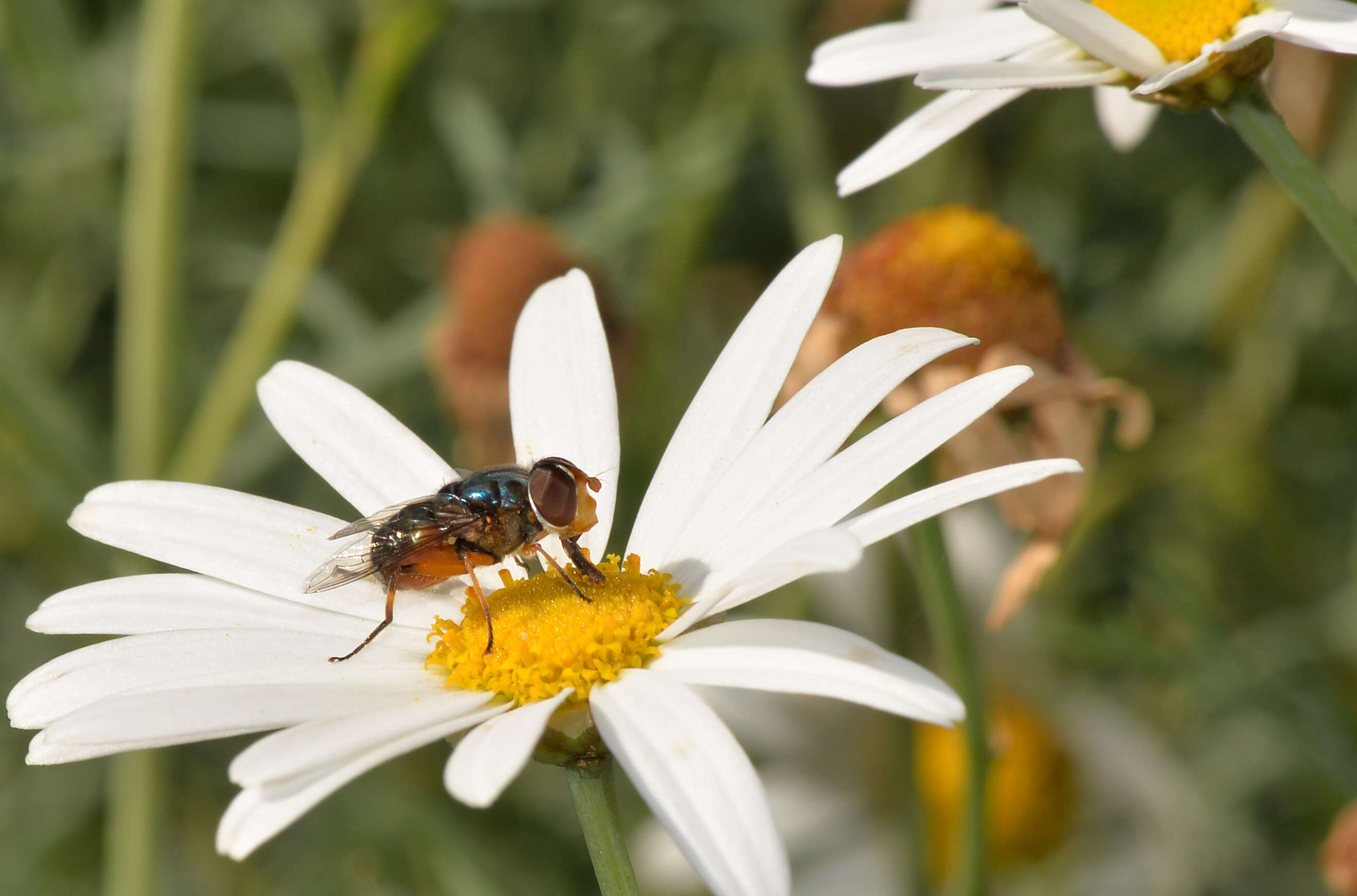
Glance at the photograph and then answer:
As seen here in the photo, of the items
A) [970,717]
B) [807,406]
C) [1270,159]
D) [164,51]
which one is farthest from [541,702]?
[164,51]

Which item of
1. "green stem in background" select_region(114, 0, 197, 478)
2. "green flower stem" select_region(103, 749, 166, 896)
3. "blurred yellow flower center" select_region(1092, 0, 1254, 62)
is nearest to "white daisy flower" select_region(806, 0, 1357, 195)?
"blurred yellow flower center" select_region(1092, 0, 1254, 62)

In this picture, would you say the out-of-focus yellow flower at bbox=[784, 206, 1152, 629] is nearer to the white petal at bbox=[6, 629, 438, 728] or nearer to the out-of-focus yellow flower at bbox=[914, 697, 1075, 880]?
the white petal at bbox=[6, 629, 438, 728]

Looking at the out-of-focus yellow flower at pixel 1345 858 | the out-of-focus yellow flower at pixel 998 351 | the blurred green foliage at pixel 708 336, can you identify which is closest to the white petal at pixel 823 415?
the out-of-focus yellow flower at pixel 998 351

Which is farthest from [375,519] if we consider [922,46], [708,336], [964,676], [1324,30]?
[708,336]

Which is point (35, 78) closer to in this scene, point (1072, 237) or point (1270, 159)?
point (1072, 237)

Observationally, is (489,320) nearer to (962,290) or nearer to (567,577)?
(962,290)

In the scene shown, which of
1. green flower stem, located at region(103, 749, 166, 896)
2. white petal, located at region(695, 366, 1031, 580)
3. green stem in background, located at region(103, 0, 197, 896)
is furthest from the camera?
green stem in background, located at region(103, 0, 197, 896)

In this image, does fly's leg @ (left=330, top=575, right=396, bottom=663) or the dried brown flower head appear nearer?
fly's leg @ (left=330, top=575, right=396, bottom=663)
